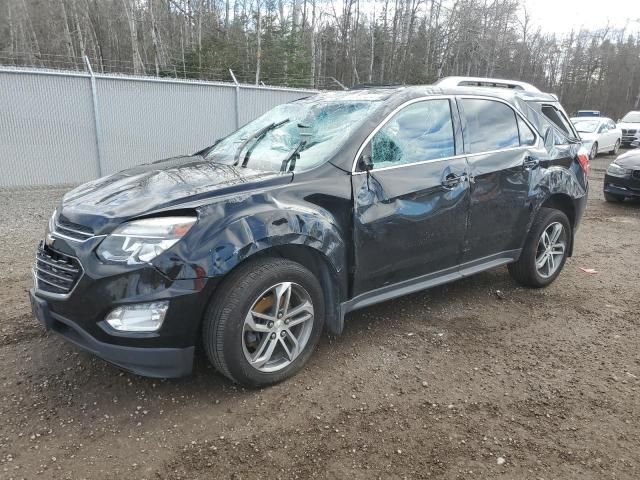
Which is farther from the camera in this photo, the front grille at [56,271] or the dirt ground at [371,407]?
the front grille at [56,271]

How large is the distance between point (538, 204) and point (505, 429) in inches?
92.3

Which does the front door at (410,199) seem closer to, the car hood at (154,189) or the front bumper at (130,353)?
the car hood at (154,189)

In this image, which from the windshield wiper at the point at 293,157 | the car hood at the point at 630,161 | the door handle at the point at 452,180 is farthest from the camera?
the car hood at the point at 630,161

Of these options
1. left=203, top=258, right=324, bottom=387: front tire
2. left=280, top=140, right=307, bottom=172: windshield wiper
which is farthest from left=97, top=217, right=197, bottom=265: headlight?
left=280, top=140, right=307, bottom=172: windshield wiper

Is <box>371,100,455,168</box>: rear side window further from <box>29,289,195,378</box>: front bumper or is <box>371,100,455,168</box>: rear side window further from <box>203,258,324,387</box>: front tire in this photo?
<box>29,289,195,378</box>: front bumper

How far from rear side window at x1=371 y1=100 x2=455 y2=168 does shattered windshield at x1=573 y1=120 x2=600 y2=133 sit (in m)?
16.8

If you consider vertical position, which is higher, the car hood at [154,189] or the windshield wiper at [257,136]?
the windshield wiper at [257,136]

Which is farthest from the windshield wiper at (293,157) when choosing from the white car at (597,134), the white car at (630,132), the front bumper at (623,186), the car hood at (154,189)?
the white car at (630,132)

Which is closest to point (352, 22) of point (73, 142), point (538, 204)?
point (73, 142)

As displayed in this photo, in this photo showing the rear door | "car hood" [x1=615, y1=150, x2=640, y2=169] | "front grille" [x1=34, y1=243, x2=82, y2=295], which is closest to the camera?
"front grille" [x1=34, y1=243, x2=82, y2=295]

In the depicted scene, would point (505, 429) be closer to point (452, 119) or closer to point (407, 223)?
point (407, 223)

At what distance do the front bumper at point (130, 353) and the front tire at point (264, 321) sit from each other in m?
0.17

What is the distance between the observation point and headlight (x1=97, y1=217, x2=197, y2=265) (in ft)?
8.09

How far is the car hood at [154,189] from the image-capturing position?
2621 millimetres
